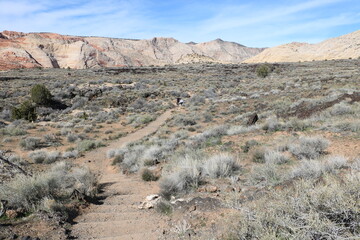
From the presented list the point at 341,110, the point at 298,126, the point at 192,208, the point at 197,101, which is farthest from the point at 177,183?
the point at 197,101

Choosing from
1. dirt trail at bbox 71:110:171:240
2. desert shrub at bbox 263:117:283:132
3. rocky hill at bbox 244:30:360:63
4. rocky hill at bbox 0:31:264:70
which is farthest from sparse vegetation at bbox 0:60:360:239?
rocky hill at bbox 244:30:360:63

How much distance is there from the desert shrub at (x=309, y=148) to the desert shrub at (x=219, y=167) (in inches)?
83.6

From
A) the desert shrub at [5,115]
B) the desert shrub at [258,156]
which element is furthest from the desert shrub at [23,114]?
the desert shrub at [258,156]

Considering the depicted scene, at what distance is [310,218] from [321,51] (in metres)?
116

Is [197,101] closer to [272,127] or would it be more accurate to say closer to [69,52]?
[272,127]

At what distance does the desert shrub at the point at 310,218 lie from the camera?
8.34 ft

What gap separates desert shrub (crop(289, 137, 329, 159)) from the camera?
7.35 metres

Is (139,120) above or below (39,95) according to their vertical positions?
below

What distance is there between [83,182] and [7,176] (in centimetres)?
223

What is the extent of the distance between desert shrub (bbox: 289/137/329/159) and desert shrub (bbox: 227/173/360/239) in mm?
4350

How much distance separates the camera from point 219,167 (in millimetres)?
6855

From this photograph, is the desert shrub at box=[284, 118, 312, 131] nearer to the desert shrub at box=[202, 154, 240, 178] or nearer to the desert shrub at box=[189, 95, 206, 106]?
the desert shrub at box=[202, 154, 240, 178]

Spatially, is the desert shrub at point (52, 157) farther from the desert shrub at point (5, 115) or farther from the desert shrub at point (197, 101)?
the desert shrub at point (197, 101)

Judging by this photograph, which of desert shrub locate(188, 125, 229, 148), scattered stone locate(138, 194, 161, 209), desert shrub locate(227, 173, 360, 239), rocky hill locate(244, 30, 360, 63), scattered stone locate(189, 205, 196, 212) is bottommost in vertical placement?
desert shrub locate(188, 125, 229, 148)
